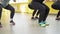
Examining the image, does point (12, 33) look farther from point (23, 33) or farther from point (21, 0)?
point (21, 0)

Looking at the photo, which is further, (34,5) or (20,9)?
(20,9)

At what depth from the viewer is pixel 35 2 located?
4059mm

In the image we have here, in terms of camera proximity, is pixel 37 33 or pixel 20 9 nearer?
pixel 37 33

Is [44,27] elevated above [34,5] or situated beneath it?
situated beneath

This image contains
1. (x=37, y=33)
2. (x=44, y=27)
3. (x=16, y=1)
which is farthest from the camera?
(x=16, y=1)

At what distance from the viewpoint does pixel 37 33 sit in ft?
10.9

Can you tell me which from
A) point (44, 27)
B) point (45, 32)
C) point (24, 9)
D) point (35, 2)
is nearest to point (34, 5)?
point (35, 2)

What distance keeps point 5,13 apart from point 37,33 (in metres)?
3.82

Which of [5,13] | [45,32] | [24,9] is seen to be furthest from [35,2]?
[24,9]

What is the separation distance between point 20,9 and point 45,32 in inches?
173

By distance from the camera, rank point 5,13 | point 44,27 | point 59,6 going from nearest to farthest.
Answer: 1. point 44,27
2. point 59,6
3. point 5,13

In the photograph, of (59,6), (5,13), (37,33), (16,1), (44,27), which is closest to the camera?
(37,33)

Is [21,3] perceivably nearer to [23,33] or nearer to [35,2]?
[35,2]

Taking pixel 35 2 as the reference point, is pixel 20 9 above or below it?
below
